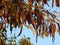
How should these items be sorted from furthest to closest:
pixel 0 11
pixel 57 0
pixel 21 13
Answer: pixel 0 11, pixel 21 13, pixel 57 0

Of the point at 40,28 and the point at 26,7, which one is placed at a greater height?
the point at 26,7

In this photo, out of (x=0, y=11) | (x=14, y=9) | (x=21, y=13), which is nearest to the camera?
(x=21, y=13)

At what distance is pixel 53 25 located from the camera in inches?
128

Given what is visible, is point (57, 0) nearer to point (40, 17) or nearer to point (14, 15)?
point (40, 17)

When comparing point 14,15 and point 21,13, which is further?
point 14,15

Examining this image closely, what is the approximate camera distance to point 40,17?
123 inches

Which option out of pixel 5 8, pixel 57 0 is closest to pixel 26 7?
pixel 5 8

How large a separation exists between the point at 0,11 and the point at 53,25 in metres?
0.71

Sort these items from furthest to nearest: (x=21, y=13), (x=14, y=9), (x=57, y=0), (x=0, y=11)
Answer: (x=14, y=9) → (x=0, y=11) → (x=21, y=13) → (x=57, y=0)

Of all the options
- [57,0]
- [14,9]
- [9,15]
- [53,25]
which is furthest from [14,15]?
[57,0]

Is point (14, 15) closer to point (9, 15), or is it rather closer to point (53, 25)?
point (9, 15)

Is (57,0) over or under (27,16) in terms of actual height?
over

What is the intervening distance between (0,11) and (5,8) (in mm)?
110

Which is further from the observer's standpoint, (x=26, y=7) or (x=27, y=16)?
(x=26, y=7)
